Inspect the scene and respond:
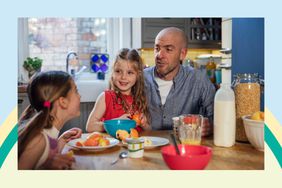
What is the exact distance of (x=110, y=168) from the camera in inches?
25.9

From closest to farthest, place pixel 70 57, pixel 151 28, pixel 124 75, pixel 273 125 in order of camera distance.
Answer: pixel 273 125
pixel 124 75
pixel 70 57
pixel 151 28

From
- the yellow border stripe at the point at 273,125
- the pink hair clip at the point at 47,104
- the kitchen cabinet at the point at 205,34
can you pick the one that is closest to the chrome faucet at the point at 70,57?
the kitchen cabinet at the point at 205,34

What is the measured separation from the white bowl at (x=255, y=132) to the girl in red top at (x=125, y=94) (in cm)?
44

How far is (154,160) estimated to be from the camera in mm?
703

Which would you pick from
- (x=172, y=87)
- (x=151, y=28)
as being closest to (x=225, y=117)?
(x=172, y=87)

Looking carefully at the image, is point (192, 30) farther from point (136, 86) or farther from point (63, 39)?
point (136, 86)

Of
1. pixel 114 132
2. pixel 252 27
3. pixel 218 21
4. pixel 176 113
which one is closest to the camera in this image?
pixel 114 132

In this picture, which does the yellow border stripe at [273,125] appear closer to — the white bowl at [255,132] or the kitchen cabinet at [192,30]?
the white bowl at [255,132]

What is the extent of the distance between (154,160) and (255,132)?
242mm

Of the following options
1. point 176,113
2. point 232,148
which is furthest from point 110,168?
point 176,113

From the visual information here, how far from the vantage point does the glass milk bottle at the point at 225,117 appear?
80 centimetres

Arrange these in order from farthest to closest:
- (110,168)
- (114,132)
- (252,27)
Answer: (252,27)
(114,132)
(110,168)
